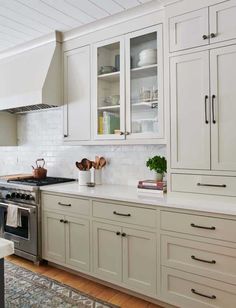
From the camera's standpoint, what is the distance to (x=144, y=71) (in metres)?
2.54

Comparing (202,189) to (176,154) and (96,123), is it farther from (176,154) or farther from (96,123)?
(96,123)

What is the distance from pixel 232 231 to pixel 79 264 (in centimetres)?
150

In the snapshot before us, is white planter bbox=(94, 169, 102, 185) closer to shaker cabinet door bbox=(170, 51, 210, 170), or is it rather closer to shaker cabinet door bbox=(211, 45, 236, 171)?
shaker cabinet door bbox=(170, 51, 210, 170)

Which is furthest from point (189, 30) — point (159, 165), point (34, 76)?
point (34, 76)

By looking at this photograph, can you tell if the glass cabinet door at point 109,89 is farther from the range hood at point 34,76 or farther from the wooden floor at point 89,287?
the wooden floor at point 89,287

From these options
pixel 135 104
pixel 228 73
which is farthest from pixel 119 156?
pixel 228 73

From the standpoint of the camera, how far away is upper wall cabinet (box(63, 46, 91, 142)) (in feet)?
9.58

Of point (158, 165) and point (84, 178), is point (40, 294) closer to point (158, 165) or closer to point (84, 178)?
point (84, 178)

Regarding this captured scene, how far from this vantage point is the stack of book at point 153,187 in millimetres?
2334

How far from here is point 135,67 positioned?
8.46 ft

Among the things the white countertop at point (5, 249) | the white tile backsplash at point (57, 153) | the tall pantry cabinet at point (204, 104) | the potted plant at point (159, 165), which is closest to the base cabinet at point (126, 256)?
the tall pantry cabinet at point (204, 104)

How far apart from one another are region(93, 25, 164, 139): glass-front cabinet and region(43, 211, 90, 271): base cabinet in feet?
3.02

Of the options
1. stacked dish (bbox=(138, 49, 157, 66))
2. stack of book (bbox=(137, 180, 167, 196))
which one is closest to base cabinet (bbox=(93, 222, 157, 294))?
stack of book (bbox=(137, 180, 167, 196))

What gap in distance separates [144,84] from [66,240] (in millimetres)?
1711
